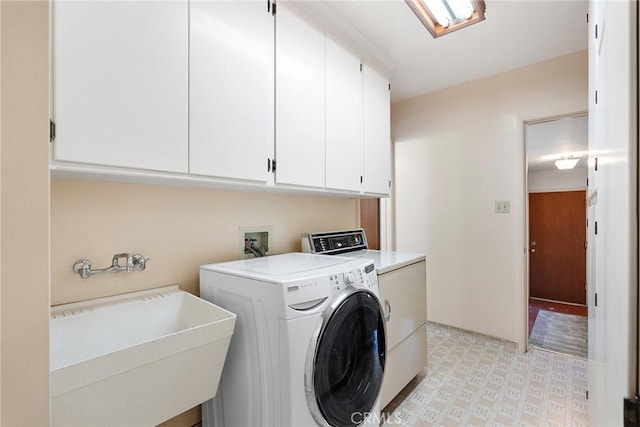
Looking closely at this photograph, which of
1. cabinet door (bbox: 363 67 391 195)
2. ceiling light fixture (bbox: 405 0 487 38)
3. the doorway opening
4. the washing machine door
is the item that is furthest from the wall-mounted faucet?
the doorway opening

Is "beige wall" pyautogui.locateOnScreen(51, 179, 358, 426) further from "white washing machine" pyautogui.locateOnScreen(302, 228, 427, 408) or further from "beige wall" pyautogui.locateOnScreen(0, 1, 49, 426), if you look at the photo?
"beige wall" pyautogui.locateOnScreen(0, 1, 49, 426)

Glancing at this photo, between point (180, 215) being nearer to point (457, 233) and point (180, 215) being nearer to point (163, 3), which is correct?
point (163, 3)

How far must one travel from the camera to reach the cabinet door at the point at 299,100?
154cm

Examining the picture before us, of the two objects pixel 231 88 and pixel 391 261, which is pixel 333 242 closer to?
pixel 391 261

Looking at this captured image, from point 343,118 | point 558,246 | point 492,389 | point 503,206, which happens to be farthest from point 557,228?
point 343,118

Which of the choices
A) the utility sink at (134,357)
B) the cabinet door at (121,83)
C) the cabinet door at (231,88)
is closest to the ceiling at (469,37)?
the cabinet door at (231,88)

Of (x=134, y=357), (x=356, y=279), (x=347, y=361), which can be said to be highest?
(x=356, y=279)

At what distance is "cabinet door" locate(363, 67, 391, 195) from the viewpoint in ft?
7.07

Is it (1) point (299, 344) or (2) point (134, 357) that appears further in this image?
(1) point (299, 344)

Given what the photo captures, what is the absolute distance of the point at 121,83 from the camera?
998 mm

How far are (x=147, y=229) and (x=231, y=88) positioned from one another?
2.50 ft

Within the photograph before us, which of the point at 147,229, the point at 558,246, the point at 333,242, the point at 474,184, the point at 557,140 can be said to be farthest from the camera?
the point at 558,246

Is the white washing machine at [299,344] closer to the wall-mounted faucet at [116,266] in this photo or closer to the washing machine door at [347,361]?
the washing machine door at [347,361]

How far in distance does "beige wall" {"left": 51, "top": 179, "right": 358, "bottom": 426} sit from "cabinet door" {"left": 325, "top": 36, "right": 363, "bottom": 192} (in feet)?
1.53
